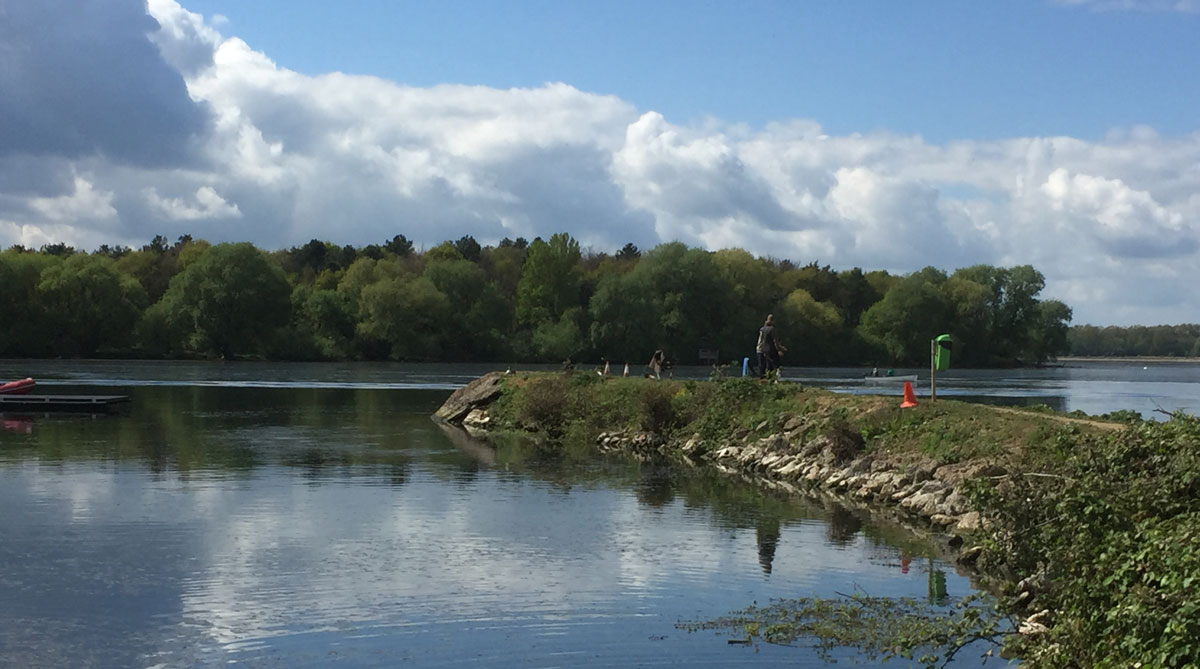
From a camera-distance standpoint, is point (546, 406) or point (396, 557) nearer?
point (396, 557)

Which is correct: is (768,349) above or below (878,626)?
above

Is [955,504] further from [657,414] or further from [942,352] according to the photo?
[657,414]

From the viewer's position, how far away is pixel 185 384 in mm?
77375

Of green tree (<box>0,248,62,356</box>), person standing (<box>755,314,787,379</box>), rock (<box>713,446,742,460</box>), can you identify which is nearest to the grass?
rock (<box>713,446,742,460</box>)

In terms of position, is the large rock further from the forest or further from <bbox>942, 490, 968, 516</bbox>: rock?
the forest

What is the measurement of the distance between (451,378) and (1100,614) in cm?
8306

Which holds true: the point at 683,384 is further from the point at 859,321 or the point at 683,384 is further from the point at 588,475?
the point at 859,321

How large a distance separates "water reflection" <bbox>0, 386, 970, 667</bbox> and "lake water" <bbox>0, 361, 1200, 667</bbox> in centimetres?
6

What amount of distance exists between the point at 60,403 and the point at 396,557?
37672 millimetres

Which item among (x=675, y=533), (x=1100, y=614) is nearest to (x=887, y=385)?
(x=675, y=533)

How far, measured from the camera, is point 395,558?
19.9m

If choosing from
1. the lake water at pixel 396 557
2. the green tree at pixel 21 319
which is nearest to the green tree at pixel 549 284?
the green tree at pixel 21 319

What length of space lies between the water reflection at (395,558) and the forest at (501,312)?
81.2 m

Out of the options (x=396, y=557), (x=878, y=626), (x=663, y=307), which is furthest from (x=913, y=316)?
(x=878, y=626)
